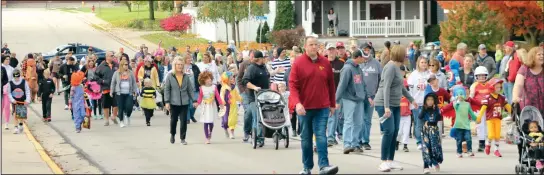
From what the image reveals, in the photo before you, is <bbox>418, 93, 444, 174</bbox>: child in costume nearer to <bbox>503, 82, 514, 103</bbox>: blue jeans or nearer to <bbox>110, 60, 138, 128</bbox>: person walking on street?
<bbox>503, 82, 514, 103</bbox>: blue jeans

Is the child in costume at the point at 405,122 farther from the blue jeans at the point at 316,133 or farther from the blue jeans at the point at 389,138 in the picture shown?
the blue jeans at the point at 316,133

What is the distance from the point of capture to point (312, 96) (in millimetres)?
15695

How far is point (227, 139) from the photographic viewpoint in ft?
74.0

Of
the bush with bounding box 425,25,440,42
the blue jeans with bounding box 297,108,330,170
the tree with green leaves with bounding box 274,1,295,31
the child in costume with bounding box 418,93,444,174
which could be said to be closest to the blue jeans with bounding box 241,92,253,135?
the child in costume with bounding box 418,93,444,174

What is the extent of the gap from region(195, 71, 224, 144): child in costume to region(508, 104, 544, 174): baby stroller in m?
7.19

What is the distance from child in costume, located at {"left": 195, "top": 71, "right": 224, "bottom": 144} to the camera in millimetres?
21859

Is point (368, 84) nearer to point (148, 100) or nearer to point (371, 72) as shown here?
point (371, 72)

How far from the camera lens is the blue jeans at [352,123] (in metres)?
19.5

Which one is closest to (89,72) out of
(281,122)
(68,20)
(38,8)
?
(281,122)

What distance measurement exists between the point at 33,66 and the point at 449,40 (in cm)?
2232

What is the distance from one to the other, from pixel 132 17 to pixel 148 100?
3670cm

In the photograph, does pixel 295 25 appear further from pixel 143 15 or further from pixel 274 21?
pixel 143 15

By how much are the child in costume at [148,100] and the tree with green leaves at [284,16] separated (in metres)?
32.0

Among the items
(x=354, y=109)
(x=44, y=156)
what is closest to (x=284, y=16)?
(x=354, y=109)
